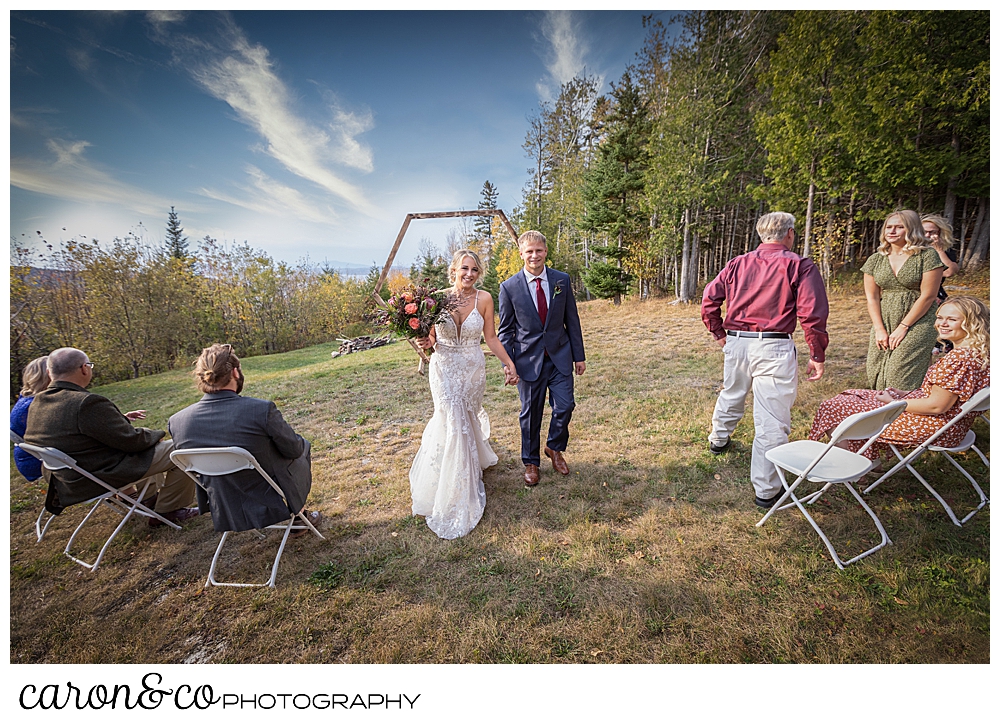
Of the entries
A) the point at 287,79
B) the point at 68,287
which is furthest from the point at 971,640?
the point at 68,287

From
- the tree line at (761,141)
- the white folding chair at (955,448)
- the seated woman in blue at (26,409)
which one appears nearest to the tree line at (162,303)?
the seated woman in blue at (26,409)

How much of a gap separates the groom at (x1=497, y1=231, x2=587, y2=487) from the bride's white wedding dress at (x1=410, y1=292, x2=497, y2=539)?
13.8 inches

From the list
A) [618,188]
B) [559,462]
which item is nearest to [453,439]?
[559,462]

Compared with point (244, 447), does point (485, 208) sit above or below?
above

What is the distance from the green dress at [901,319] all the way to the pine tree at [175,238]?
851 cm

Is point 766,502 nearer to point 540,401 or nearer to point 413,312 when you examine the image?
point 540,401

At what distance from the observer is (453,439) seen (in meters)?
2.92

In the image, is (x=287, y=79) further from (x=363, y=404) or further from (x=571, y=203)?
(x=571, y=203)

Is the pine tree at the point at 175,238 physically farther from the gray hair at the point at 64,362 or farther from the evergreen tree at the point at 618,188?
the evergreen tree at the point at 618,188

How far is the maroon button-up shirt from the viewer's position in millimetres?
2762

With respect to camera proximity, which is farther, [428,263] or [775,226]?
[428,263]

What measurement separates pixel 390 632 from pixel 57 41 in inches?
220

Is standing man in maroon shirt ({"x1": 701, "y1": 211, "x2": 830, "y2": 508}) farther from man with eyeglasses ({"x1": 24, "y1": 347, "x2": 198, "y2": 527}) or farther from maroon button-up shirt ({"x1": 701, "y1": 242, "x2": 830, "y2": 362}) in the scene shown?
man with eyeglasses ({"x1": 24, "y1": 347, "x2": 198, "y2": 527})

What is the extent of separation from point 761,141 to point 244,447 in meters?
13.7
